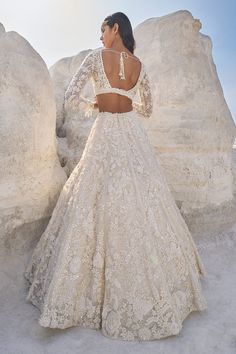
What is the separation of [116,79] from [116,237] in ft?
4.03

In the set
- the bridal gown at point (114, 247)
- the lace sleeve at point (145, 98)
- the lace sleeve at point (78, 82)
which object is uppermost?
the lace sleeve at point (78, 82)

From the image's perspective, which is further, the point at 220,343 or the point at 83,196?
the point at 83,196

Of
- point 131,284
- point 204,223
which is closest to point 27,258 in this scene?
point 131,284

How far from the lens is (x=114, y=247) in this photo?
2506mm

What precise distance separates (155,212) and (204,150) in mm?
1777

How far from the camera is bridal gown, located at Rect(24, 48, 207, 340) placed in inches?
95.8

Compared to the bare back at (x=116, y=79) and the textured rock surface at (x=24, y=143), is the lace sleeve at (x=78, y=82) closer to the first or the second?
the bare back at (x=116, y=79)

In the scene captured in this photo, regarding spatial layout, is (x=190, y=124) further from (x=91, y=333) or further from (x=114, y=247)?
(x=91, y=333)

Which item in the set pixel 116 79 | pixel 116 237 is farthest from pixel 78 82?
pixel 116 237

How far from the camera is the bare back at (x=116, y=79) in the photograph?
2.85 m

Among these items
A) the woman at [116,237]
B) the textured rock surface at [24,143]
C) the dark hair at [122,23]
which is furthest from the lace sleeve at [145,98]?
the textured rock surface at [24,143]

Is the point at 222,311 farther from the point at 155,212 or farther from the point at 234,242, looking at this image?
the point at 234,242

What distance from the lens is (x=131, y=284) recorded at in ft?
8.05

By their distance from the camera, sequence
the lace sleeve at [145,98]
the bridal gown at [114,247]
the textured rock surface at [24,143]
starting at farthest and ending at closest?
1. the lace sleeve at [145,98]
2. the textured rock surface at [24,143]
3. the bridal gown at [114,247]
